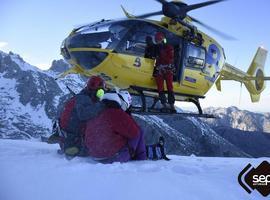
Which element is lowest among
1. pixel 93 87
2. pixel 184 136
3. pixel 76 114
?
pixel 184 136

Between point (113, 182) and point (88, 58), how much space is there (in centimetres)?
723

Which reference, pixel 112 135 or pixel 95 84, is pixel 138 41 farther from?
pixel 112 135

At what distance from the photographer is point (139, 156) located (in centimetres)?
772

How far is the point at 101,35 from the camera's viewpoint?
11.9 meters

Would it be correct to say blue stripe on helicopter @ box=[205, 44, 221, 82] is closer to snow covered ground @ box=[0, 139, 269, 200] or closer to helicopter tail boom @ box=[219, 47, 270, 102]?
helicopter tail boom @ box=[219, 47, 270, 102]

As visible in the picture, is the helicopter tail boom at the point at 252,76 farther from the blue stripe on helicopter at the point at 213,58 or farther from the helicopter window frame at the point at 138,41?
the helicopter window frame at the point at 138,41

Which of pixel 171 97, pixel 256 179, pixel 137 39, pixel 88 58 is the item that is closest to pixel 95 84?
pixel 256 179

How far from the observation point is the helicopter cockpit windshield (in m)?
11.8

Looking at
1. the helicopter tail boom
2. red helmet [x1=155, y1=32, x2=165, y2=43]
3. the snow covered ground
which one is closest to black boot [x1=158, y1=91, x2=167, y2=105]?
red helmet [x1=155, y1=32, x2=165, y2=43]

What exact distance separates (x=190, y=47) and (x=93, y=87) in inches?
268

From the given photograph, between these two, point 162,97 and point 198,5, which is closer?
point 198,5

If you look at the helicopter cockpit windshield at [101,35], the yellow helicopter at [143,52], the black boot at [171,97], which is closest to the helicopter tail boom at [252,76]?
the yellow helicopter at [143,52]

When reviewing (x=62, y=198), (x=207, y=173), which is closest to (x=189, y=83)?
(x=207, y=173)

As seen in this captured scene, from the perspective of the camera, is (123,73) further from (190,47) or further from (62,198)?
(62,198)
